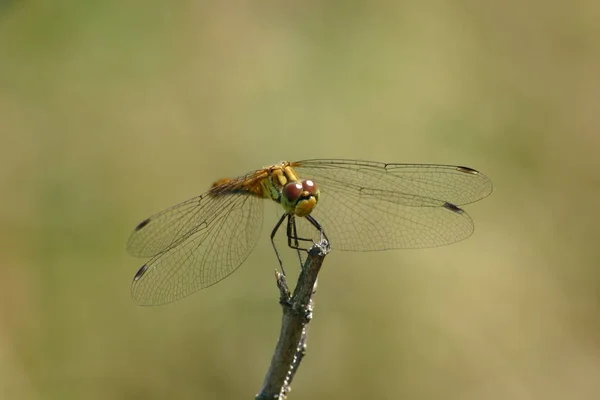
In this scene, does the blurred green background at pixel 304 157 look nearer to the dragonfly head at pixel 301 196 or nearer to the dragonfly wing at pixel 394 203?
the dragonfly wing at pixel 394 203

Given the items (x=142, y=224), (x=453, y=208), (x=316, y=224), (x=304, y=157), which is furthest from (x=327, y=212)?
(x=304, y=157)

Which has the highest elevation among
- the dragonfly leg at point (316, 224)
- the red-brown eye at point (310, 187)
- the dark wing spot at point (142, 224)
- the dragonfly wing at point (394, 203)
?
the dragonfly wing at point (394, 203)

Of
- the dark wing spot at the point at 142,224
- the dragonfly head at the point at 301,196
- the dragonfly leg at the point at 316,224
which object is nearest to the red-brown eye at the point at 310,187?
the dragonfly head at the point at 301,196

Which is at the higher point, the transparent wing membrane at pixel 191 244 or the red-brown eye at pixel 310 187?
the red-brown eye at pixel 310 187

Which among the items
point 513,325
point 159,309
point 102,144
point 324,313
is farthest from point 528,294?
point 102,144

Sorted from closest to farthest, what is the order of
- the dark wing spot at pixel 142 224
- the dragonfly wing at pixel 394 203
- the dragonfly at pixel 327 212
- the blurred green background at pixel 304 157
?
1. the dark wing spot at pixel 142 224
2. the dragonfly at pixel 327 212
3. the dragonfly wing at pixel 394 203
4. the blurred green background at pixel 304 157

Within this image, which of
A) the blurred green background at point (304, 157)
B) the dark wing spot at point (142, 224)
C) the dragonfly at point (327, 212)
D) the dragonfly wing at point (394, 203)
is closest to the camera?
the dark wing spot at point (142, 224)

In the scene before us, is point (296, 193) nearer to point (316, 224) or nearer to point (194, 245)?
point (316, 224)
